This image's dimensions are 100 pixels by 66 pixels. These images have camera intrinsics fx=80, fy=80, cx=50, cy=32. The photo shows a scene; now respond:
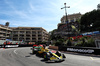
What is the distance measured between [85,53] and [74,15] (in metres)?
70.9

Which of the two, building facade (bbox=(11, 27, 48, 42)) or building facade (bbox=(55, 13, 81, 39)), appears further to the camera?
building facade (bbox=(11, 27, 48, 42))

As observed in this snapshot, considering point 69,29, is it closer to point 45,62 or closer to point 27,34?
point 27,34

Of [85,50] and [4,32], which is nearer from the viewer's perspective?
[85,50]

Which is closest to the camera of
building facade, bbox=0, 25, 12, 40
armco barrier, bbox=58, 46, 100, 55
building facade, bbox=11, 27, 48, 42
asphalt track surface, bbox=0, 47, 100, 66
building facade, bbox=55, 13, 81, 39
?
asphalt track surface, bbox=0, 47, 100, 66

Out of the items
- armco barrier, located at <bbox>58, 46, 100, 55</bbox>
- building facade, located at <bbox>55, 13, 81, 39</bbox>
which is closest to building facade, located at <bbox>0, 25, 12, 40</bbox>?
building facade, located at <bbox>55, 13, 81, 39</bbox>

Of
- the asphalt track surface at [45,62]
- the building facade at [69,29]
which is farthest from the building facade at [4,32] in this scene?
the asphalt track surface at [45,62]

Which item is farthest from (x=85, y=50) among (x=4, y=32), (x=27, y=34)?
(x=4, y=32)

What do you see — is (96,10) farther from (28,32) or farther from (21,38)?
(21,38)

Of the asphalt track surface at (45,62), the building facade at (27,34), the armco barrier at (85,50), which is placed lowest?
the asphalt track surface at (45,62)

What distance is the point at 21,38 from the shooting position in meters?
67.9

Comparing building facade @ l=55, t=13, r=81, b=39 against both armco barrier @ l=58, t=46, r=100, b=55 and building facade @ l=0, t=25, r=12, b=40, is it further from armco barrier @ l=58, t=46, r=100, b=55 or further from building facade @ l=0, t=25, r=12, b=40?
building facade @ l=0, t=25, r=12, b=40

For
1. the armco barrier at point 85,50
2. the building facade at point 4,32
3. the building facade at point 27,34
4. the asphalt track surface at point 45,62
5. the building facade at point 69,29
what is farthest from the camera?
the building facade at point 27,34

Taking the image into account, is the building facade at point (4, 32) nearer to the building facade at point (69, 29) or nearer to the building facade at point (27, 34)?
the building facade at point (27, 34)

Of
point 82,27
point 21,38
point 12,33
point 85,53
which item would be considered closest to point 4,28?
point 12,33
